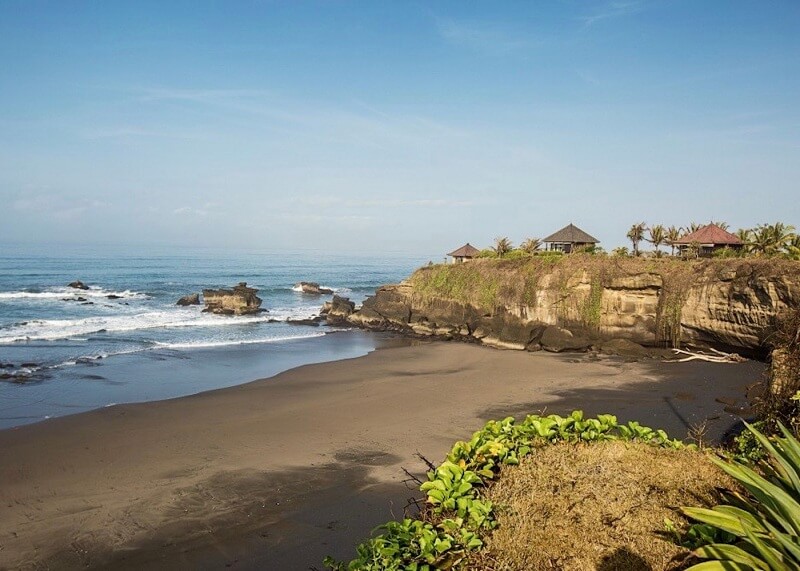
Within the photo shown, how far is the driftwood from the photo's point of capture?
23469 mm

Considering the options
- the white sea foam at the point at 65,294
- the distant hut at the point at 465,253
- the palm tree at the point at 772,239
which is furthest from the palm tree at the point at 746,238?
the white sea foam at the point at 65,294

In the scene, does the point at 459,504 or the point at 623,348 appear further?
the point at 623,348

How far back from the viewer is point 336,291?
6406 centimetres

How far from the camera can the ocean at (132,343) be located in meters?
20.6

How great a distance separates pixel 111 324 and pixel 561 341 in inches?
1131

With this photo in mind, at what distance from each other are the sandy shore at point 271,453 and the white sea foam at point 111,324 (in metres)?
16.3

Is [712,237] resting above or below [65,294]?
above

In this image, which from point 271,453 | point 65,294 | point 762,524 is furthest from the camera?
point 65,294

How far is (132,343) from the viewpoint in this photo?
98.7 ft

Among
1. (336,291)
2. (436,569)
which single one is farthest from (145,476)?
(336,291)

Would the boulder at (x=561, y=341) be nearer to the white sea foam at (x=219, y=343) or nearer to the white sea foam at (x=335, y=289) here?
the white sea foam at (x=219, y=343)

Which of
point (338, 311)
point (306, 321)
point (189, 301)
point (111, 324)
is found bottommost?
point (306, 321)

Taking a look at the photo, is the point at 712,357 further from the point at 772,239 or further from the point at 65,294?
the point at 65,294

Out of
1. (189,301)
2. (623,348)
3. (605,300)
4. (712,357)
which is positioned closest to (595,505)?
(712,357)
